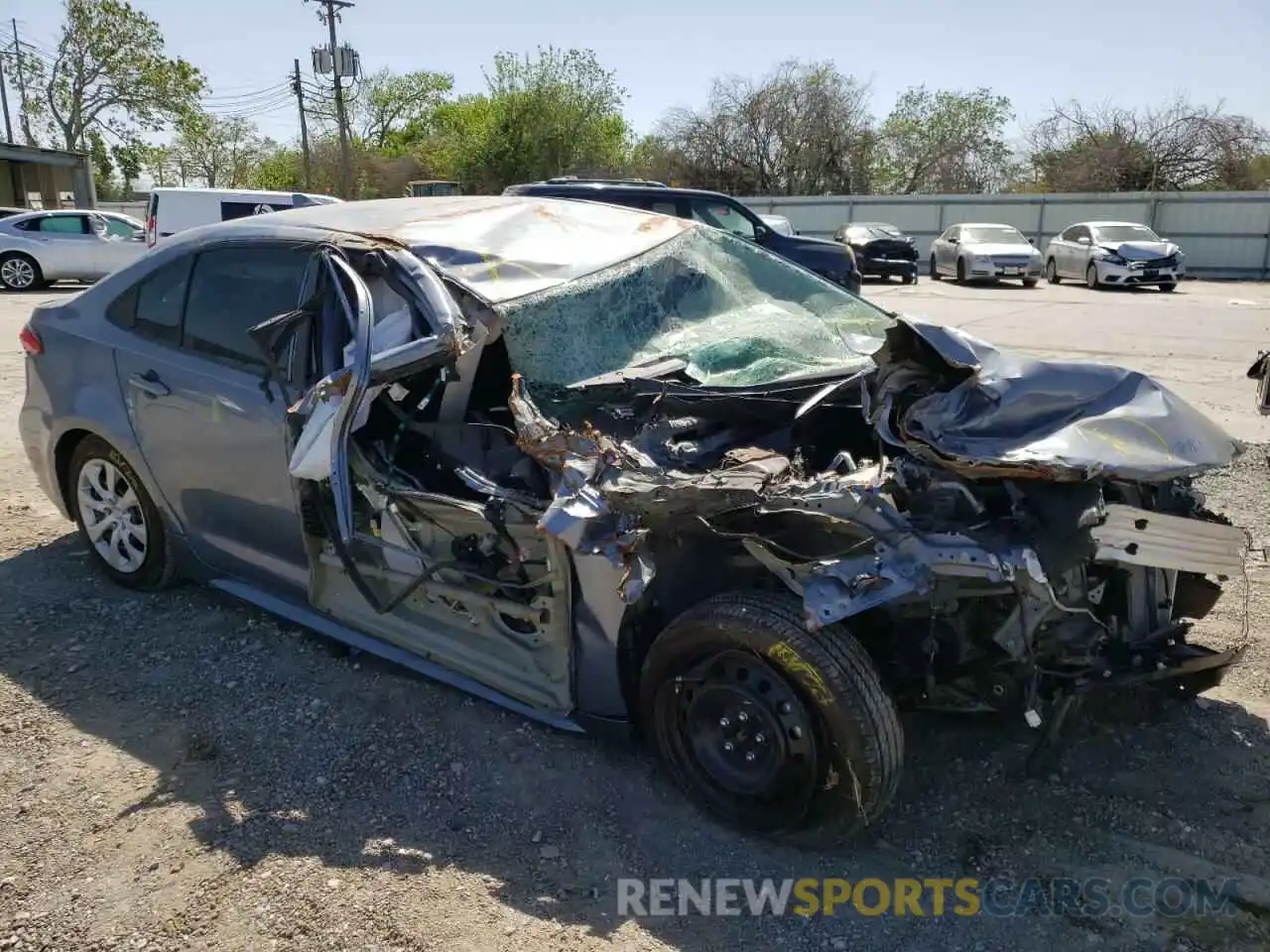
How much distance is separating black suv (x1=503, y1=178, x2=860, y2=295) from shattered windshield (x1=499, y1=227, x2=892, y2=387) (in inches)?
282

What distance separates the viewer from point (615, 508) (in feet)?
8.61

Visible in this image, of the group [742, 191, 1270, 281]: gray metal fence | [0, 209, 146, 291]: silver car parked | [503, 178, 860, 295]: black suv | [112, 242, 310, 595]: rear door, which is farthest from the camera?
[742, 191, 1270, 281]: gray metal fence

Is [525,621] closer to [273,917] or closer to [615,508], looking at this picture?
[615,508]

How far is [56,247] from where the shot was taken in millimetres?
18672

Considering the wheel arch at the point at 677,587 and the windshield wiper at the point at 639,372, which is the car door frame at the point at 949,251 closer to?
the windshield wiper at the point at 639,372

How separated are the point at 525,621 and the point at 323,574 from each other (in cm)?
95

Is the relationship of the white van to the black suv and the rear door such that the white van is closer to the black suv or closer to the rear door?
the black suv

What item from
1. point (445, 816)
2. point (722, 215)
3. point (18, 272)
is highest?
point (722, 215)

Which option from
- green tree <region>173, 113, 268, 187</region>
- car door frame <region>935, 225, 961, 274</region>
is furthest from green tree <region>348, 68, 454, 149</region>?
car door frame <region>935, 225, 961, 274</region>

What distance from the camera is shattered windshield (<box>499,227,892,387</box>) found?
11.0 ft

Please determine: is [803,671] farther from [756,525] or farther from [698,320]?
[698,320]

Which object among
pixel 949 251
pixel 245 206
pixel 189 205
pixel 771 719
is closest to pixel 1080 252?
pixel 949 251

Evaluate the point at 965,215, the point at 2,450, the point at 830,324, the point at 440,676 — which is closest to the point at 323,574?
the point at 440,676

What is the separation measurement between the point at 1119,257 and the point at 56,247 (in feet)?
69.5
